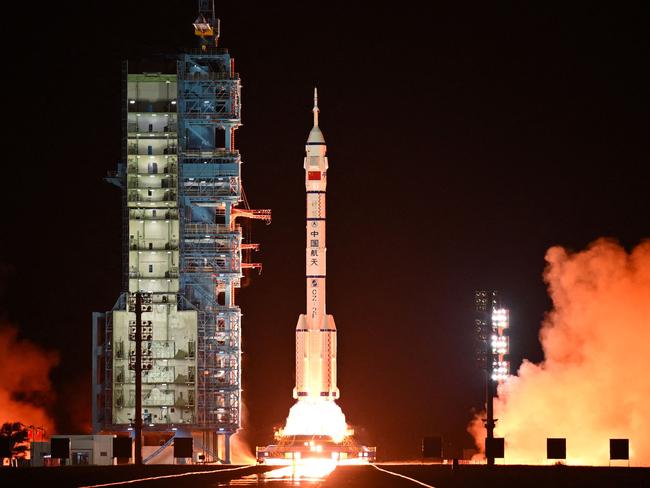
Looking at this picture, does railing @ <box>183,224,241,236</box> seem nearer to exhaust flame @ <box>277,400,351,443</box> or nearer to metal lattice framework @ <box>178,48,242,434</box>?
metal lattice framework @ <box>178,48,242,434</box>

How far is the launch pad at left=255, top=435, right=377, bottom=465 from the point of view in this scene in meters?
100

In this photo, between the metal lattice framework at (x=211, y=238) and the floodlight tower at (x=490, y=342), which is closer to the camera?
the floodlight tower at (x=490, y=342)

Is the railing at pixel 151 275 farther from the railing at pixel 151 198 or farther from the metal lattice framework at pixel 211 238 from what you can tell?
the railing at pixel 151 198

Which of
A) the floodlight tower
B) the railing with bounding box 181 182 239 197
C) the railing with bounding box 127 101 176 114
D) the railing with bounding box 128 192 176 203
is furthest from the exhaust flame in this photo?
the railing with bounding box 127 101 176 114

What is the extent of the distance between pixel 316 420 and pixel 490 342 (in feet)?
71.8

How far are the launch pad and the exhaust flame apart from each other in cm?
58

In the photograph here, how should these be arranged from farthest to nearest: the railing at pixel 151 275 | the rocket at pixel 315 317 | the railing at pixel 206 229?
the railing at pixel 206 229, the railing at pixel 151 275, the rocket at pixel 315 317

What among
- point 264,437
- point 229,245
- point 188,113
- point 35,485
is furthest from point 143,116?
point 35,485

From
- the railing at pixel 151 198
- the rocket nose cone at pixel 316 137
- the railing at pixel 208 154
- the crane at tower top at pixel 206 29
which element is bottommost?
the railing at pixel 151 198

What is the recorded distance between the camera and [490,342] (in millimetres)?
83062

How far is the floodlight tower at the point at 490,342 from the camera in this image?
8200cm

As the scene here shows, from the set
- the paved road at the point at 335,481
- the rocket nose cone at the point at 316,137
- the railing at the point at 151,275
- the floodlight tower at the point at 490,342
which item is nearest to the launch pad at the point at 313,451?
the railing at the point at 151,275

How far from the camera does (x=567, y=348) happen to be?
10369 cm

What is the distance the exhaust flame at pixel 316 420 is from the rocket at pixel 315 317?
42 cm
